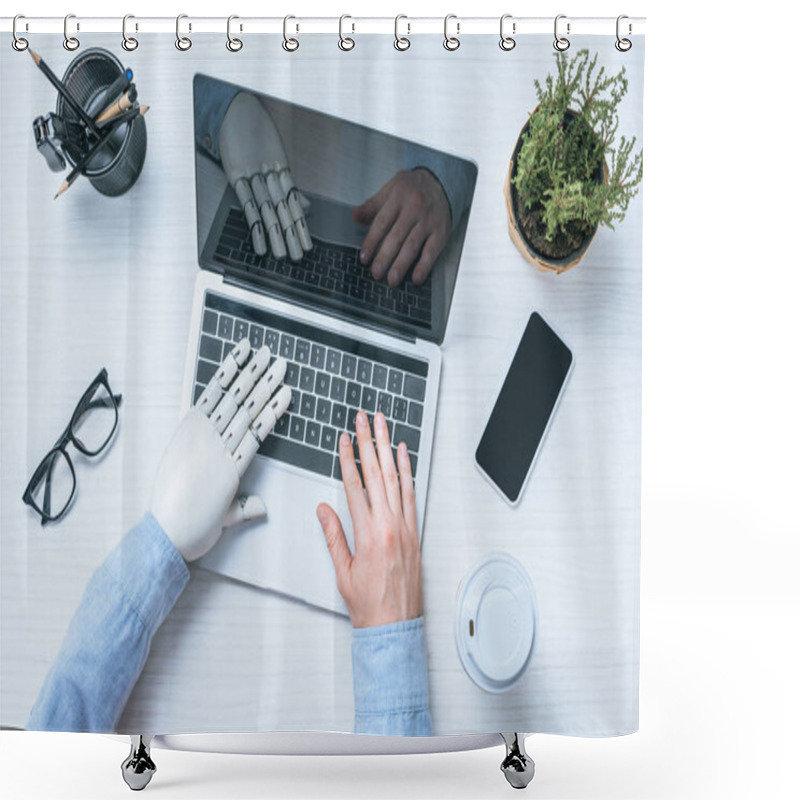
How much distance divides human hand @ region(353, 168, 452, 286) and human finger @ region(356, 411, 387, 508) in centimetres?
23

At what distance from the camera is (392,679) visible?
1572 millimetres

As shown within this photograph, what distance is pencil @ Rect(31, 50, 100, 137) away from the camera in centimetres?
154

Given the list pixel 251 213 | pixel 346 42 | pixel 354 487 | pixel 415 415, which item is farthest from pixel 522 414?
pixel 346 42

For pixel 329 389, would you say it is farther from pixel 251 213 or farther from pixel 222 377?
pixel 251 213

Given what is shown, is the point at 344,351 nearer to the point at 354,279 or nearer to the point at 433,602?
the point at 354,279

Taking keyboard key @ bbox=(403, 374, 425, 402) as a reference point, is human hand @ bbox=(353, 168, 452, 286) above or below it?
above

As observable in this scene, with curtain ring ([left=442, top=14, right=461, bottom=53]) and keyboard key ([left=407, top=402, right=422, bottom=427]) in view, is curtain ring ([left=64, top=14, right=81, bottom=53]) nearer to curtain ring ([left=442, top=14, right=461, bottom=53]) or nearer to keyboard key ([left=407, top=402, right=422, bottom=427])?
curtain ring ([left=442, top=14, right=461, bottom=53])

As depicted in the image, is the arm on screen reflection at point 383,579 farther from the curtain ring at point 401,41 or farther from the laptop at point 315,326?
the curtain ring at point 401,41

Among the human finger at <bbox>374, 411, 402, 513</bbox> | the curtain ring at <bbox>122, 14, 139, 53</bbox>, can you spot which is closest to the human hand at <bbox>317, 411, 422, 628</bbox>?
the human finger at <bbox>374, 411, 402, 513</bbox>

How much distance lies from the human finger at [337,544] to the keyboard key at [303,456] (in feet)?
0.18

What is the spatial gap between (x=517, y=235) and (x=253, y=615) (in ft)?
2.18

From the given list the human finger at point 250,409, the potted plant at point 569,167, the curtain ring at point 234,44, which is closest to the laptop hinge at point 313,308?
the human finger at point 250,409

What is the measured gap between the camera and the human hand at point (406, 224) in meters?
1.57

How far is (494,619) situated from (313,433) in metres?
0.38
